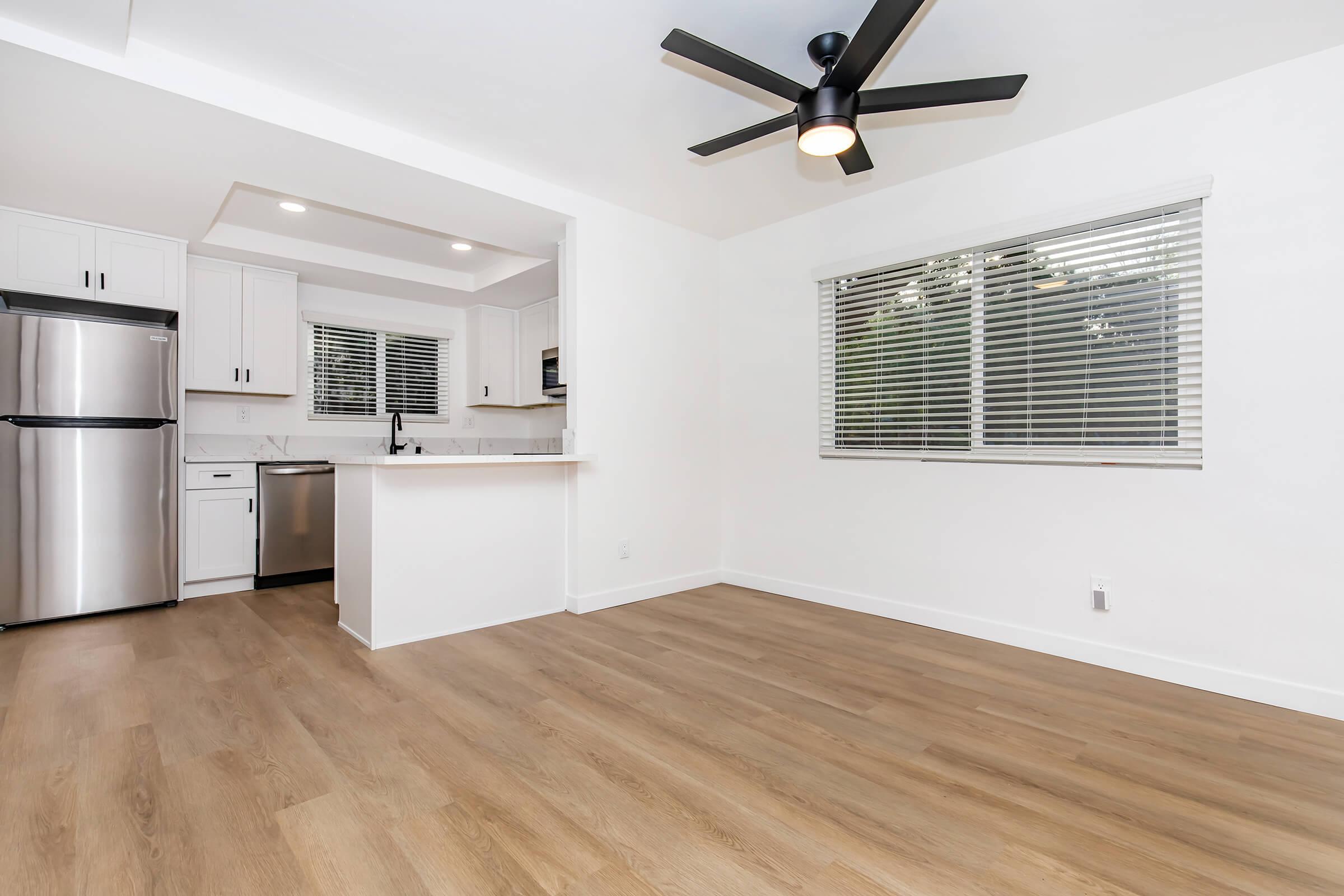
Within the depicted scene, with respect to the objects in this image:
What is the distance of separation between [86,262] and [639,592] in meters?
3.79

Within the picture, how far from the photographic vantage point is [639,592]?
4.10 m

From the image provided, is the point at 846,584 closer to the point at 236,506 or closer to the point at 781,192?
the point at 781,192

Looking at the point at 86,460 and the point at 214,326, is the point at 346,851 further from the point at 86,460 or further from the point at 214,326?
the point at 214,326

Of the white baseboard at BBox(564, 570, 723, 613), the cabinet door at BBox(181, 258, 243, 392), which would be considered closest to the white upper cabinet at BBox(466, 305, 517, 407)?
the cabinet door at BBox(181, 258, 243, 392)

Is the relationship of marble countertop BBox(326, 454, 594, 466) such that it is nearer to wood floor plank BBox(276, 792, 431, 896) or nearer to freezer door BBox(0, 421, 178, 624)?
freezer door BBox(0, 421, 178, 624)

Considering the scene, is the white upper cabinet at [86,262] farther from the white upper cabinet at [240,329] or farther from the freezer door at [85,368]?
the white upper cabinet at [240,329]

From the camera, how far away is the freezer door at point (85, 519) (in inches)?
138

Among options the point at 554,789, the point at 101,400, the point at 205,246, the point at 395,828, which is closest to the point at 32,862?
the point at 395,828

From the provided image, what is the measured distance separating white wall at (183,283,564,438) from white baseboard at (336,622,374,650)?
2303 mm

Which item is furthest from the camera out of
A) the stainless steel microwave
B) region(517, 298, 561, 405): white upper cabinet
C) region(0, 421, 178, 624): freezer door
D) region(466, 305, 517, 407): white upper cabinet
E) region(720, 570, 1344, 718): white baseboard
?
region(466, 305, 517, 407): white upper cabinet

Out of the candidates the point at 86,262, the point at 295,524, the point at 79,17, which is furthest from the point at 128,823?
the point at 86,262

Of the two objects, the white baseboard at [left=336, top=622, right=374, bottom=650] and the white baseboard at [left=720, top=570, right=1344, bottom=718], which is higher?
the white baseboard at [left=720, top=570, right=1344, bottom=718]

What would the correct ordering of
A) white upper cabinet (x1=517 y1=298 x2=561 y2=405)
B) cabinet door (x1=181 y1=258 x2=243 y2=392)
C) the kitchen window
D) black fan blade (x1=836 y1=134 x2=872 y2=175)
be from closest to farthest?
black fan blade (x1=836 y1=134 x2=872 y2=175) → cabinet door (x1=181 y1=258 x2=243 y2=392) → the kitchen window → white upper cabinet (x1=517 y1=298 x2=561 y2=405)

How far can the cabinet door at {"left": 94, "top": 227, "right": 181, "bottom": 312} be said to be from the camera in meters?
3.78
